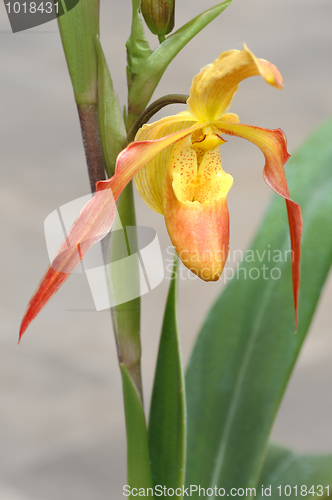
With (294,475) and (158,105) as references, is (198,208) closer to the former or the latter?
(158,105)

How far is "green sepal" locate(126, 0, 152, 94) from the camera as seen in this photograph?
406 millimetres

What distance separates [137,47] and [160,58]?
18 mm

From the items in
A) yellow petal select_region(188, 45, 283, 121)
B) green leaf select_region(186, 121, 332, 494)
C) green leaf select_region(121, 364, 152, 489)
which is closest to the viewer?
yellow petal select_region(188, 45, 283, 121)

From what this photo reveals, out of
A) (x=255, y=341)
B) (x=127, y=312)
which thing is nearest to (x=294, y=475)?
(x=255, y=341)

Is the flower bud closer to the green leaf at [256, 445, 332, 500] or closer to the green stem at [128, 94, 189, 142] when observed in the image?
the green stem at [128, 94, 189, 142]

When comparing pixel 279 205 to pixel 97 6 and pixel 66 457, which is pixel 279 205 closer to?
pixel 97 6

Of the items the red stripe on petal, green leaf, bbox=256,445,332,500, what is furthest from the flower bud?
green leaf, bbox=256,445,332,500

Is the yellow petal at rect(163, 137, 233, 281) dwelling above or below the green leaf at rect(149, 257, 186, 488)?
above

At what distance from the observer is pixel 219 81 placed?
363 mm

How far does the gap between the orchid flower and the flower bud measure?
0.05 meters

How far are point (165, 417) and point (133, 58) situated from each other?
0.94 feet

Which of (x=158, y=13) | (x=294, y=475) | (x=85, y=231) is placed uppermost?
(x=158, y=13)

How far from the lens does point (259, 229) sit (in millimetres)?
605

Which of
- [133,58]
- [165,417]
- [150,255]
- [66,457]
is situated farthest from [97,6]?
[66,457]
